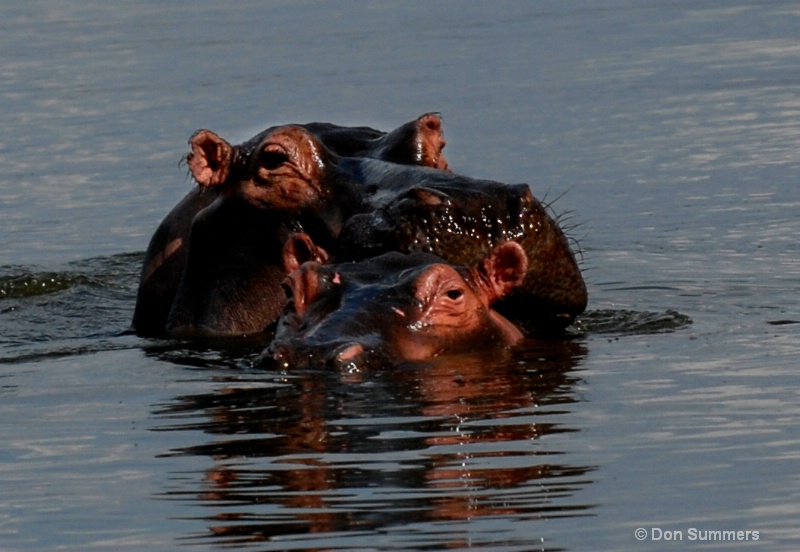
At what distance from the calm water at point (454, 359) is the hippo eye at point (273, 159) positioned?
0.94m

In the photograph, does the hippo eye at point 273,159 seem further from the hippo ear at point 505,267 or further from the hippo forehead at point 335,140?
the hippo ear at point 505,267

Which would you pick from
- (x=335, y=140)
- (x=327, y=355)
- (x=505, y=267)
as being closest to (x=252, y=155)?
(x=335, y=140)

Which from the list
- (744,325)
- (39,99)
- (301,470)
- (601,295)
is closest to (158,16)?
(39,99)

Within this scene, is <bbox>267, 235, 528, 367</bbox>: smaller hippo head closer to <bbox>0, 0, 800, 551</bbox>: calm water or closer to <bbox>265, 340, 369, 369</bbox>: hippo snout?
<bbox>265, 340, 369, 369</bbox>: hippo snout

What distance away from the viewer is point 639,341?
31.6 ft

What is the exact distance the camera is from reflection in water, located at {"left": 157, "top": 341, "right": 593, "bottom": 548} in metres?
5.97

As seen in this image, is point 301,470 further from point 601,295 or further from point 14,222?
point 14,222

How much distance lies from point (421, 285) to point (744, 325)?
2287 millimetres

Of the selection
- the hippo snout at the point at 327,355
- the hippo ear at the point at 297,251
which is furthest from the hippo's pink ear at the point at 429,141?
the hippo snout at the point at 327,355

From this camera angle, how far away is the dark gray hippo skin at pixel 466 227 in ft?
28.5

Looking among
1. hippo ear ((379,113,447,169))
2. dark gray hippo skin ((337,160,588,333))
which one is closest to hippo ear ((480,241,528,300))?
dark gray hippo skin ((337,160,588,333))

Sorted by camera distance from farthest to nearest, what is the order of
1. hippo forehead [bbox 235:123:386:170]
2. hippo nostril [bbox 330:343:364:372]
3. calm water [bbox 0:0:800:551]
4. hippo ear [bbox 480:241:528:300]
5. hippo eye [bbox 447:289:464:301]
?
1. hippo forehead [bbox 235:123:386:170]
2. hippo ear [bbox 480:241:528:300]
3. hippo eye [bbox 447:289:464:301]
4. hippo nostril [bbox 330:343:364:372]
5. calm water [bbox 0:0:800:551]

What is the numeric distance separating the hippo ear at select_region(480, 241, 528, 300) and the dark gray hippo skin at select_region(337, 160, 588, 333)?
0.14 m

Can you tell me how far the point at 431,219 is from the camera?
8.67 meters
